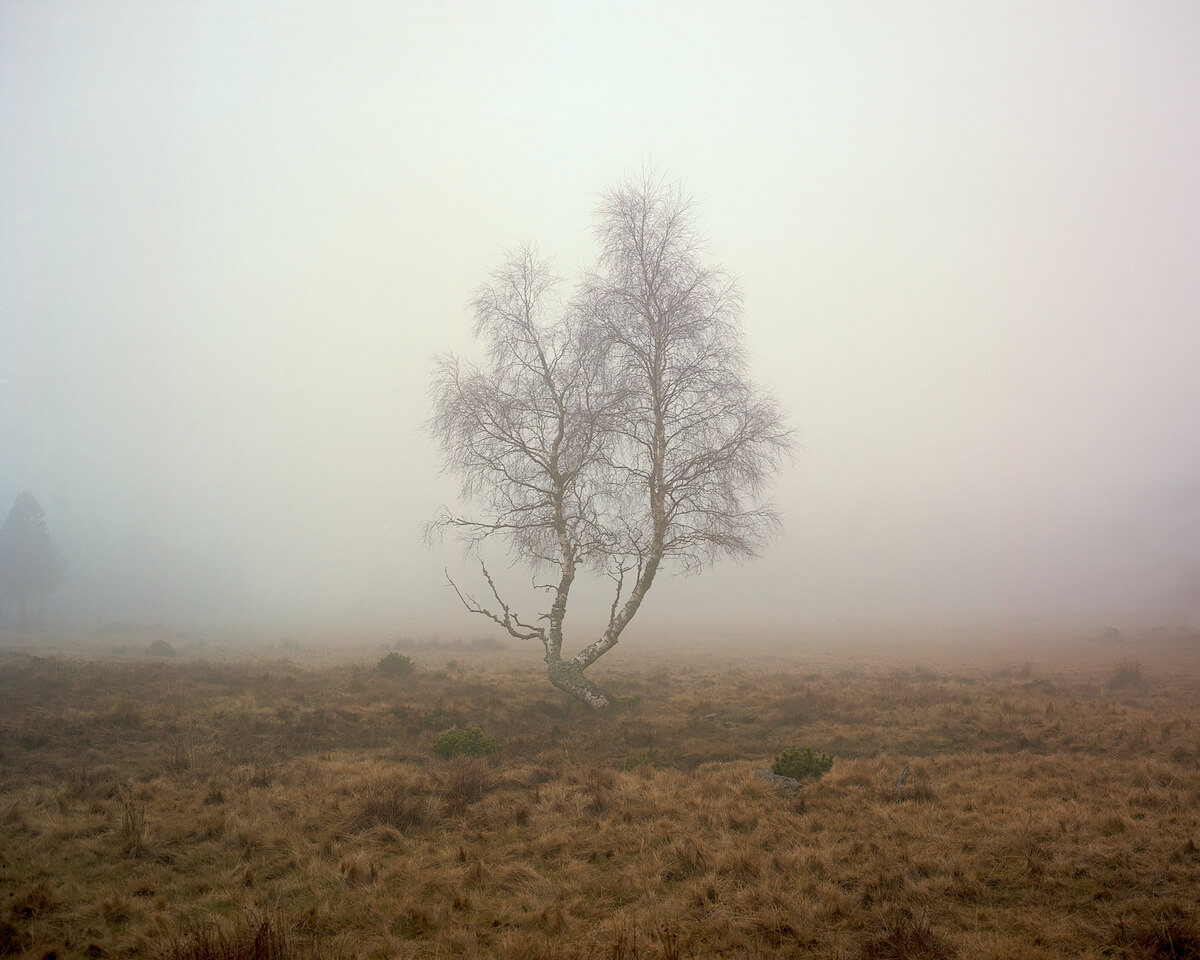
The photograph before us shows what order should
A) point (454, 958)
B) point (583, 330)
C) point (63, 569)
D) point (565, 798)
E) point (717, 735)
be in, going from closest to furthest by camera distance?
point (454, 958) < point (565, 798) < point (717, 735) < point (583, 330) < point (63, 569)

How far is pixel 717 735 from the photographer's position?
13.0 m

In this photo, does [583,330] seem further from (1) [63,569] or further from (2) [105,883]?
(1) [63,569]

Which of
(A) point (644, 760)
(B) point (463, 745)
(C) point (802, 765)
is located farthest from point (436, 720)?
(C) point (802, 765)

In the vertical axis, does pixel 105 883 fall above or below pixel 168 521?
below

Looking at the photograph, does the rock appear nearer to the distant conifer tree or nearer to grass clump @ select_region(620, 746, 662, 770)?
grass clump @ select_region(620, 746, 662, 770)

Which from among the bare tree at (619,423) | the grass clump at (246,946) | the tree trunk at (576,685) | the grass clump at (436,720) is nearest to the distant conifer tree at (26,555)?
the bare tree at (619,423)

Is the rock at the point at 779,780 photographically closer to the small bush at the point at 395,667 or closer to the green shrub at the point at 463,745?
the green shrub at the point at 463,745

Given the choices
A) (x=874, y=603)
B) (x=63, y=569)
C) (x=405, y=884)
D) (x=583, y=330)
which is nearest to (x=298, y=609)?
(x=63, y=569)

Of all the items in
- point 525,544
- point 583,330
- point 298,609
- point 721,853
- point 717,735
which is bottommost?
point 298,609

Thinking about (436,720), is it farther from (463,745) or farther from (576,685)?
(576,685)

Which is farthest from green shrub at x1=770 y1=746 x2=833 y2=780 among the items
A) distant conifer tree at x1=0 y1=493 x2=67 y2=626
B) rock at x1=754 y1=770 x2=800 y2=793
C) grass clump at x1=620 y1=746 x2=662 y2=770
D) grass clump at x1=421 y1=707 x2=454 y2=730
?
distant conifer tree at x1=0 y1=493 x2=67 y2=626

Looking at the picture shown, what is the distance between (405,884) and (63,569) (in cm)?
7588

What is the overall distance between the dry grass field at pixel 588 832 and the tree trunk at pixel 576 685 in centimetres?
74

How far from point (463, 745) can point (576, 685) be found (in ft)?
16.0
